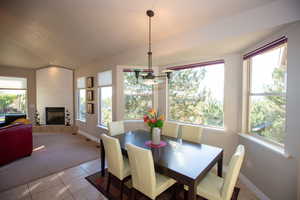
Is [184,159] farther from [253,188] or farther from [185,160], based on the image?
[253,188]

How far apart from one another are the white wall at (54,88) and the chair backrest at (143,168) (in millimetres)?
5188

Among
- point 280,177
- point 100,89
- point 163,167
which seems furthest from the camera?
point 100,89

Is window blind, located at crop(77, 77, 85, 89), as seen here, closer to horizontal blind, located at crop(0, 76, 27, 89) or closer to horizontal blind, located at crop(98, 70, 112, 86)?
horizontal blind, located at crop(98, 70, 112, 86)

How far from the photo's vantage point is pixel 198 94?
3230 mm

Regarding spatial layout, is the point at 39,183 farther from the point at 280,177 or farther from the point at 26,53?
the point at 26,53

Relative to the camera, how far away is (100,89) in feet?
14.6

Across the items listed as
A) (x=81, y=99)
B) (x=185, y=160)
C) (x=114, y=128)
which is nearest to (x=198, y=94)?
(x=185, y=160)

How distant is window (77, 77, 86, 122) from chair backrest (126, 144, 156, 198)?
14.3ft

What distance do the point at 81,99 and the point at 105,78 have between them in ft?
6.47

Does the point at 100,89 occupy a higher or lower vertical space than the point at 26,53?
lower

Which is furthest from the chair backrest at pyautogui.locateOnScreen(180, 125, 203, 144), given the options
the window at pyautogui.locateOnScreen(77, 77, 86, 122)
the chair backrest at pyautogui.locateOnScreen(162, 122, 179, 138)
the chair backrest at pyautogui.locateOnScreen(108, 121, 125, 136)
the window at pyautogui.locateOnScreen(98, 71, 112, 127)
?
the window at pyautogui.locateOnScreen(77, 77, 86, 122)

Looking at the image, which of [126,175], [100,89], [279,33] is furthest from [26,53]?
[279,33]

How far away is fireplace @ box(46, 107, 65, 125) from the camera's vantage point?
18.7ft

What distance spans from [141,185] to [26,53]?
5565mm
